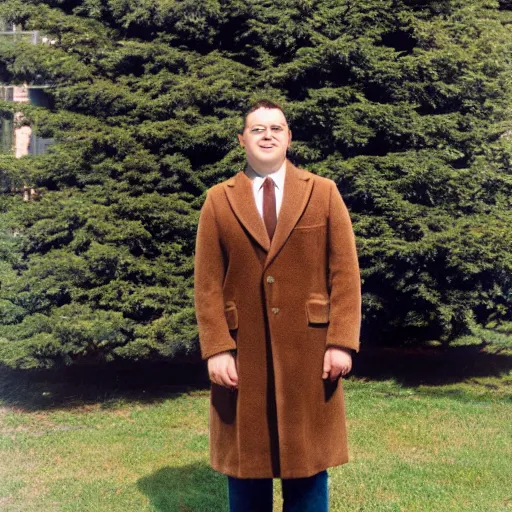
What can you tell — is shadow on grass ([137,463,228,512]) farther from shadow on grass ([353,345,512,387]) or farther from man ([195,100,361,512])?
shadow on grass ([353,345,512,387])

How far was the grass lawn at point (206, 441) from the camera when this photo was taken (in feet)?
13.9

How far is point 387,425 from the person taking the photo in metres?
5.59

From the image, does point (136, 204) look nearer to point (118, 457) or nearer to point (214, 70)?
→ point (214, 70)

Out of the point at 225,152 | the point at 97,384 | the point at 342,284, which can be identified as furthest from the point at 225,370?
the point at 97,384

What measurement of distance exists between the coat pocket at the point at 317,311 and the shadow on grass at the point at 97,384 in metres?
3.84

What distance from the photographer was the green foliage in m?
6.00

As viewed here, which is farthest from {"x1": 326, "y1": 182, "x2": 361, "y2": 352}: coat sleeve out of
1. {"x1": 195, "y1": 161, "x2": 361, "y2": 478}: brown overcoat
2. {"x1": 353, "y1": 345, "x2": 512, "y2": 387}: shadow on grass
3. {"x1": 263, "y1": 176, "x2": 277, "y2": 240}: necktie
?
{"x1": 353, "y1": 345, "x2": 512, "y2": 387}: shadow on grass

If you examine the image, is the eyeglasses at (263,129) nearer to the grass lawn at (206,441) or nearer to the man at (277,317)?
the man at (277,317)

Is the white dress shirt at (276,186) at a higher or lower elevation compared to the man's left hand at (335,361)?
higher

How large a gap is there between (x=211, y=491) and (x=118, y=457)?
2.99 feet

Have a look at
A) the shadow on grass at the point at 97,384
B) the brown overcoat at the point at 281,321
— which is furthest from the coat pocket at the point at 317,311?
the shadow on grass at the point at 97,384

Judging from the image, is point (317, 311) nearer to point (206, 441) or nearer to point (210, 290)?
point (210, 290)

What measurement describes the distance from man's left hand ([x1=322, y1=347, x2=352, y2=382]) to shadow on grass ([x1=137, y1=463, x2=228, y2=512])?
1669 millimetres

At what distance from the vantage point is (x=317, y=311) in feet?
9.26
